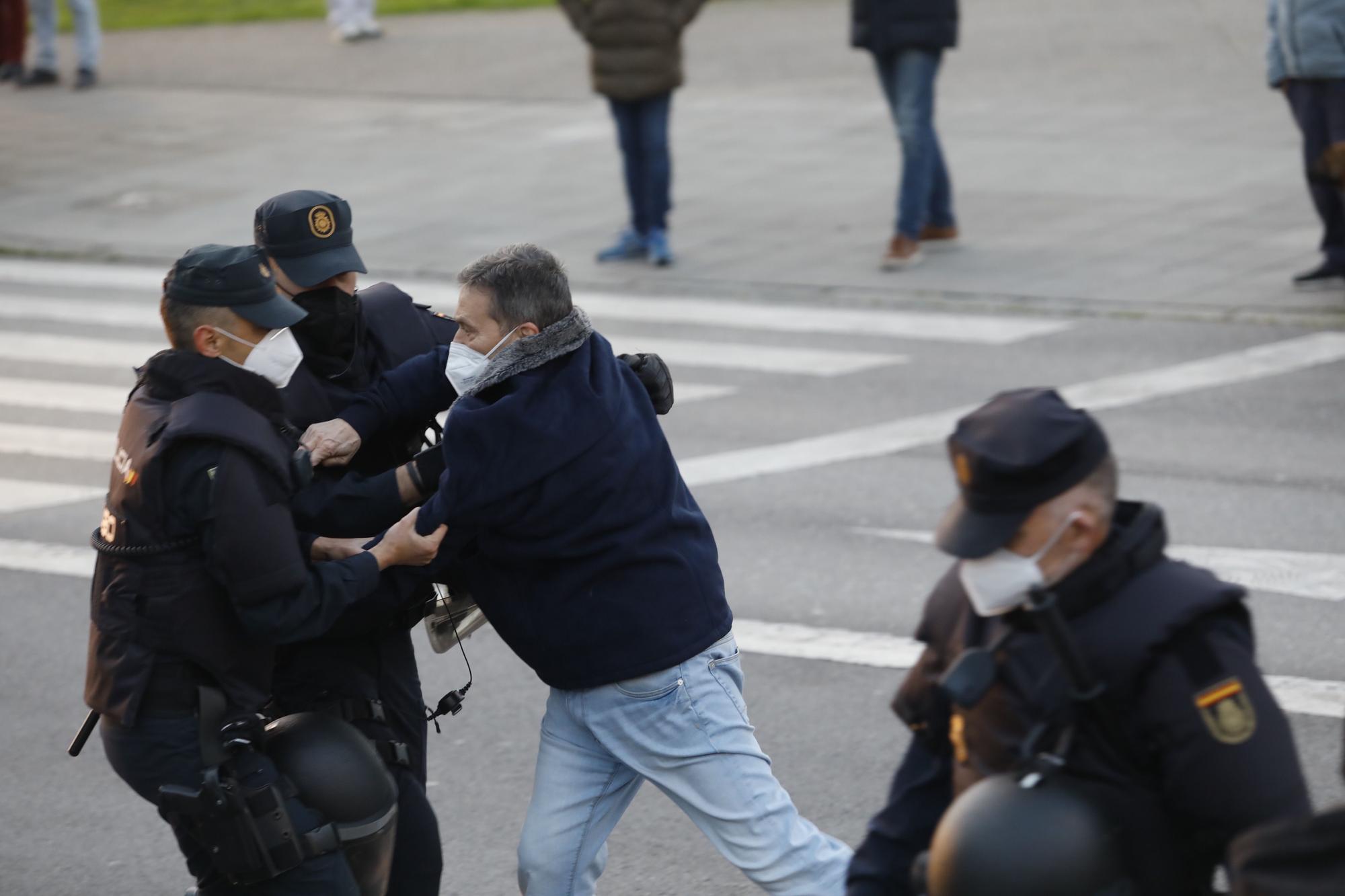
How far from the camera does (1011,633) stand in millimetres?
2957

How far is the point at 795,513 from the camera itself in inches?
314

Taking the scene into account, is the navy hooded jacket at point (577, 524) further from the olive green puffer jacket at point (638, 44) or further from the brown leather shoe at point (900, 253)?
the olive green puffer jacket at point (638, 44)

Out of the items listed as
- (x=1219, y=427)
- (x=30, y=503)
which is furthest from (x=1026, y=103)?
(x=30, y=503)

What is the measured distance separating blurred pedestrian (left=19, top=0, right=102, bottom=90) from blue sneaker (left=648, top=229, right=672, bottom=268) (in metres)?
9.37

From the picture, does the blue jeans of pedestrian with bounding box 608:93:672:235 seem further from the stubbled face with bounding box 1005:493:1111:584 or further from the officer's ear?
the stubbled face with bounding box 1005:493:1111:584

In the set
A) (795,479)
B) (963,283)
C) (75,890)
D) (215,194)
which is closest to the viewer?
(75,890)

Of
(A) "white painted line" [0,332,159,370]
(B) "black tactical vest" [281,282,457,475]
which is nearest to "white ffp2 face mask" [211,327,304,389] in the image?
(B) "black tactical vest" [281,282,457,475]

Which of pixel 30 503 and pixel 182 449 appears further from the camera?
pixel 30 503

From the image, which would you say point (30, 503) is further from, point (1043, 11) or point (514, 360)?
point (1043, 11)

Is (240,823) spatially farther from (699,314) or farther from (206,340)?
(699,314)

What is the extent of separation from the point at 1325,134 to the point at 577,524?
825 cm

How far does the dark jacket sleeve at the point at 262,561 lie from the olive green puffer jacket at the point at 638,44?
8.59 metres

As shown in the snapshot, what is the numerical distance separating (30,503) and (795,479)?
3.58m

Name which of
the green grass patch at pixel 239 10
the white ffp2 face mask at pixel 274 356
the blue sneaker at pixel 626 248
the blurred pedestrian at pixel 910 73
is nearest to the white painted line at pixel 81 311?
the blue sneaker at pixel 626 248
